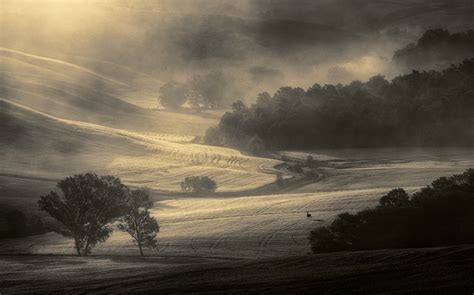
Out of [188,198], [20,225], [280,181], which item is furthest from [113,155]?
Answer: [20,225]

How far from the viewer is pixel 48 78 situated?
105 m

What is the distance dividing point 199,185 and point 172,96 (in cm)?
5360

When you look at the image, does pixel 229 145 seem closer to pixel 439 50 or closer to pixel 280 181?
pixel 280 181

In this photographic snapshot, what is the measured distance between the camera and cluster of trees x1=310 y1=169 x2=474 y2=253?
1179 inches

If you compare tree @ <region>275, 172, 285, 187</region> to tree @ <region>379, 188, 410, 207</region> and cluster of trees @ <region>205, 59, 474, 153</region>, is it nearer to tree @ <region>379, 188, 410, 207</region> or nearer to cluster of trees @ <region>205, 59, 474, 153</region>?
cluster of trees @ <region>205, 59, 474, 153</region>

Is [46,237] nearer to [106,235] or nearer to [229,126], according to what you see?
[106,235]

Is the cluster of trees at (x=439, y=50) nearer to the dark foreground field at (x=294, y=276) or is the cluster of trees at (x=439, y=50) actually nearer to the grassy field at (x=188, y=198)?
the grassy field at (x=188, y=198)

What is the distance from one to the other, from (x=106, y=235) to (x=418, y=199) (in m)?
15.0

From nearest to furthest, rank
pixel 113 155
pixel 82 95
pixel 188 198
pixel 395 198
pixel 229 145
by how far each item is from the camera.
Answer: pixel 395 198, pixel 188 198, pixel 113 155, pixel 229 145, pixel 82 95

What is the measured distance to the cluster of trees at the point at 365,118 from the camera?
73.6m

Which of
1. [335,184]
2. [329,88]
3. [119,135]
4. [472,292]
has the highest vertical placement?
[329,88]

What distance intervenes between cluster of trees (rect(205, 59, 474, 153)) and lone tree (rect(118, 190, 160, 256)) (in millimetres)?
35686

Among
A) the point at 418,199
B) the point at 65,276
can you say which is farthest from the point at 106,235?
the point at 418,199

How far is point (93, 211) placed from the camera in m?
37.8
